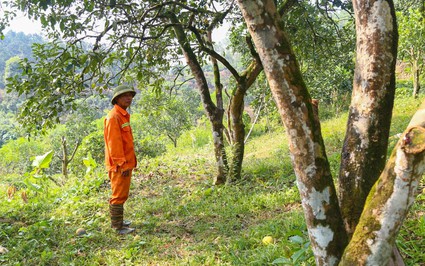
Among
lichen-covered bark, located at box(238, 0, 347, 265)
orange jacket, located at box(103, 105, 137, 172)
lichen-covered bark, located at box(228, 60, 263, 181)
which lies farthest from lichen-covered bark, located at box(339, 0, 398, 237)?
lichen-covered bark, located at box(228, 60, 263, 181)

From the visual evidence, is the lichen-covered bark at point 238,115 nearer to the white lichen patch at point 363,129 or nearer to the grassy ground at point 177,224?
the grassy ground at point 177,224

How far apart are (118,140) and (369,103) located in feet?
11.0

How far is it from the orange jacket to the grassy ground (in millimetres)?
927

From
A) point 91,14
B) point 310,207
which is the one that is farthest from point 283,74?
point 91,14

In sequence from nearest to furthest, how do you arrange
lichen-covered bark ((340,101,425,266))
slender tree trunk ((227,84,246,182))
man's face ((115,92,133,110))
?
lichen-covered bark ((340,101,425,266)) < man's face ((115,92,133,110)) < slender tree trunk ((227,84,246,182))

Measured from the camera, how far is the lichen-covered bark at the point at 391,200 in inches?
58.6

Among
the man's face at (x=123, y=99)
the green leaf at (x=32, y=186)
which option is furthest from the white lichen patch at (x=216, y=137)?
the green leaf at (x=32, y=186)

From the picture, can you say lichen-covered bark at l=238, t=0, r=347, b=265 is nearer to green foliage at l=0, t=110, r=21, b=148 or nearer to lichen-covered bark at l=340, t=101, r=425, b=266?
lichen-covered bark at l=340, t=101, r=425, b=266

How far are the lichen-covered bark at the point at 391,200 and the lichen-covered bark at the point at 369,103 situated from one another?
0.35 metres

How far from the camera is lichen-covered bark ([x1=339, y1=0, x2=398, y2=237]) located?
2.00 m

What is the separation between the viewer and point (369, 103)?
2.02m

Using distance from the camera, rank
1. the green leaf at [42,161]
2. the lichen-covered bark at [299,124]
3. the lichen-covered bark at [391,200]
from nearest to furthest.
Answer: the lichen-covered bark at [391,200] → the lichen-covered bark at [299,124] → the green leaf at [42,161]

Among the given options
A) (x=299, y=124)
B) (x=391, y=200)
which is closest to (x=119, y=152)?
(x=299, y=124)

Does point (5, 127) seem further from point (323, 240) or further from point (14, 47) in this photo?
point (14, 47)
